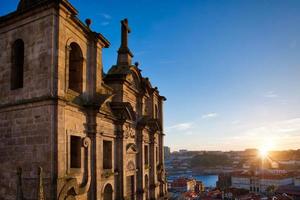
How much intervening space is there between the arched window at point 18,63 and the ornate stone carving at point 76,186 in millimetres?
3762

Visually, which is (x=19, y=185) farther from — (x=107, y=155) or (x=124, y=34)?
(x=124, y=34)

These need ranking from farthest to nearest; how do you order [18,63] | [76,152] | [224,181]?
[224,181] < [76,152] < [18,63]

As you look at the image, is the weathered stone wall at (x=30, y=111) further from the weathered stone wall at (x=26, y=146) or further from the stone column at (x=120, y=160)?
the stone column at (x=120, y=160)

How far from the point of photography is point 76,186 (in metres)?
12.8

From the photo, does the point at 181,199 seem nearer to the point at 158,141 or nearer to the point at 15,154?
the point at 158,141

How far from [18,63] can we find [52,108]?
325cm

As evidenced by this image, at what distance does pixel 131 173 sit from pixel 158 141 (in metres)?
9.51

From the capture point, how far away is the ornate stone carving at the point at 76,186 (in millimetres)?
11836

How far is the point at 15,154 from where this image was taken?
494 inches

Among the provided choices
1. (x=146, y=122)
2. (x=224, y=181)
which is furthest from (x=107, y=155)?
(x=224, y=181)

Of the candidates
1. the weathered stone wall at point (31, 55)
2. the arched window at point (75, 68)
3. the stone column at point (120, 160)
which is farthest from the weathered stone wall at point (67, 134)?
the stone column at point (120, 160)

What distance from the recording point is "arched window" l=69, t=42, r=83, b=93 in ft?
48.4

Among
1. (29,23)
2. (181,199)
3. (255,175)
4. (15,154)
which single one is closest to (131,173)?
(15,154)

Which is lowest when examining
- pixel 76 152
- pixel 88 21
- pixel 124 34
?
pixel 76 152
